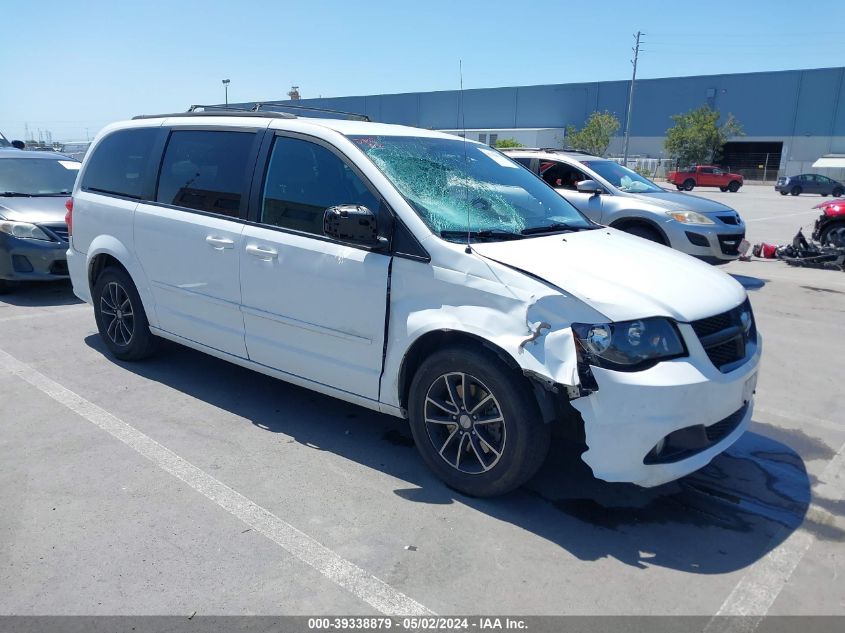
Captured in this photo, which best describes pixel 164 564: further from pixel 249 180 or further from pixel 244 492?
pixel 249 180

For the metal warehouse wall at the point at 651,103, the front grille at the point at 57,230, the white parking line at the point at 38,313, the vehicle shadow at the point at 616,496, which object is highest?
the metal warehouse wall at the point at 651,103

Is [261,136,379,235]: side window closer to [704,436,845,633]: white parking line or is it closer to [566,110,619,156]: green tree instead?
[704,436,845,633]: white parking line

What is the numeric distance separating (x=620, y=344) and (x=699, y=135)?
57.5 metres

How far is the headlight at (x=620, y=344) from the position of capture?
3133 mm

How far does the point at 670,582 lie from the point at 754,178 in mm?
63028

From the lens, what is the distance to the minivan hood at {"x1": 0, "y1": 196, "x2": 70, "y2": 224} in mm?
8055

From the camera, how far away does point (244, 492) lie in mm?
3695

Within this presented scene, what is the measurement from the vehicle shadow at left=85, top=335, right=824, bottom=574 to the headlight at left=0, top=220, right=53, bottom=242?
4.31 meters

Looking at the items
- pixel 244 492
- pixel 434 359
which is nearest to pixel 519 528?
pixel 434 359

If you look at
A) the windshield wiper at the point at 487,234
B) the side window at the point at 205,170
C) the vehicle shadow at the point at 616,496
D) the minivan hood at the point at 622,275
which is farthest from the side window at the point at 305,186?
the vehicle shadow at the point at 616,496

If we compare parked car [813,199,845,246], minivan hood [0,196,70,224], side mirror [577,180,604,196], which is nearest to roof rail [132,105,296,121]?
minivan hood [0,196,70,224]

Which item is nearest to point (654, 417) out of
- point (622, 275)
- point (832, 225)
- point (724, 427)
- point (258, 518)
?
point (724, 427)

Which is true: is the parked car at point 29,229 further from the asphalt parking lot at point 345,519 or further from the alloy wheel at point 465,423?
the alloy wheel at point 465,423

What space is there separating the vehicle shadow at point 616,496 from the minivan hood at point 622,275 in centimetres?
108
